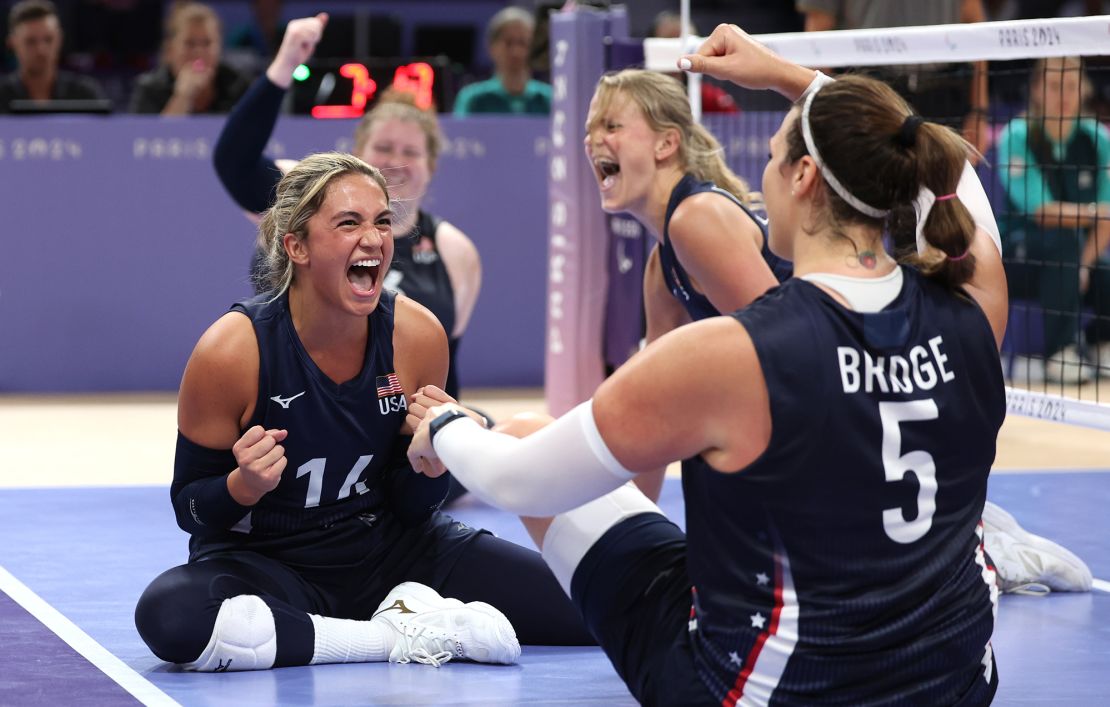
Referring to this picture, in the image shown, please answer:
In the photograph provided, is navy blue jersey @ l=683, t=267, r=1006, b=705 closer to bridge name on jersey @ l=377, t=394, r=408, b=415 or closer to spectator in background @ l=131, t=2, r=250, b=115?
bridge name on jersey @ l=377, t=394, r=408, b=415

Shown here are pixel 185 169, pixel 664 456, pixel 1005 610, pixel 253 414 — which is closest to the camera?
pixel 664 456

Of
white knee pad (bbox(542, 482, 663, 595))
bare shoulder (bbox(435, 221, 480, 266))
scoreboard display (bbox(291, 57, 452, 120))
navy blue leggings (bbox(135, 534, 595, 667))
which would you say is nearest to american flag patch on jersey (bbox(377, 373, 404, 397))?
navy blue leggings (bbox(135, 534, 595, 667))

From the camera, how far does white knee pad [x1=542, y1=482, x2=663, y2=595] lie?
2.89m

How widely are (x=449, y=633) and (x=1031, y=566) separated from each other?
1675mm

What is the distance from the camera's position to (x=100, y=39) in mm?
14422

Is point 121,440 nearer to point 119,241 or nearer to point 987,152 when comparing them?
point 119,241

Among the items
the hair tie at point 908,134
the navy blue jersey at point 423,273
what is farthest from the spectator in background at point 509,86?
the hair tie at point 908,134

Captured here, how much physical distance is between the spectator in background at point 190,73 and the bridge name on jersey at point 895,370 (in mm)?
6872

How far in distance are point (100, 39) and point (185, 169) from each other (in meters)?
6.53

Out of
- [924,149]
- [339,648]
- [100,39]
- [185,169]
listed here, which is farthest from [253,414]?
[100,39]

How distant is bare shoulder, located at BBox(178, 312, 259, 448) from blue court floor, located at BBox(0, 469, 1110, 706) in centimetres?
52

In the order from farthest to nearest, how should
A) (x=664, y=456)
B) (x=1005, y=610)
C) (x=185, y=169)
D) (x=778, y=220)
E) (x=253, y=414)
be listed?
(x=185, y=169), (x=1005, y=610), (x=253, y=414), (x=778, y=220), (x=664, y=456)

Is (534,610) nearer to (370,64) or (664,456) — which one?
(664,456)

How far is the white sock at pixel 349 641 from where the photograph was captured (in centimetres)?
365
